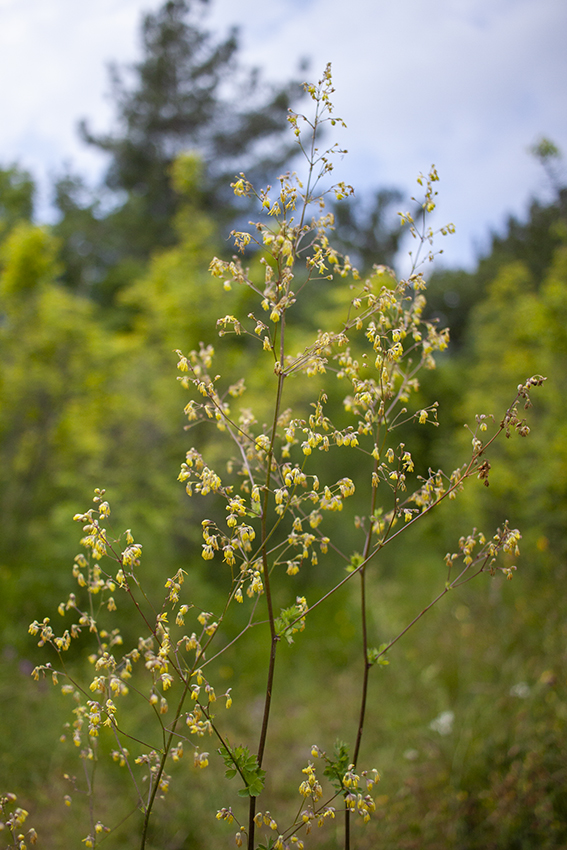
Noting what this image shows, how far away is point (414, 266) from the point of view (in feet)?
4.85

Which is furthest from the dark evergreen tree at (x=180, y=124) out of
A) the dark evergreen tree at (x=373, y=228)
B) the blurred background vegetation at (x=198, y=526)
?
the dark evergreen tree at (x=373, y=228)

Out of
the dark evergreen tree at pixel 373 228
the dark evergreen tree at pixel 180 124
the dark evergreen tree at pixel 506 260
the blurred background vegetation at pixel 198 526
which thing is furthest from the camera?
the dark evergreen tree at pixel 373 228

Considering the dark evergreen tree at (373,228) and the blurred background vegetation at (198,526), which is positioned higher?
the dark evergreen tree at (373,228)

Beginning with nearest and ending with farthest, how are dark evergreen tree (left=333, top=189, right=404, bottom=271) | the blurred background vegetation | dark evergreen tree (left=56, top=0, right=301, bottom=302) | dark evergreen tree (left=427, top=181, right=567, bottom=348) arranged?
the blurred background vegetation → dark evergreen tree (left=427, top=181, right=567, bottom=348) → dark evergreen tree (left=56, top=0, right=301, bottom=302) → dark evergreen tree (left=333, top=189, right=404, bottom=271)

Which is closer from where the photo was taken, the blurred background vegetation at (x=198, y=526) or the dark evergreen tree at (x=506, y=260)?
the blurred background vegetation at (x=198, y=526)

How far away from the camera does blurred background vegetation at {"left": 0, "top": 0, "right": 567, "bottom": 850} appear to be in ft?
10.0

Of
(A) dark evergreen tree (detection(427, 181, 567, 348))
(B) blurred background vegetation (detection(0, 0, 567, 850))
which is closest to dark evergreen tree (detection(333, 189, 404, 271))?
(A) dark evergreen tree (detection(427, 181, 567, 348))

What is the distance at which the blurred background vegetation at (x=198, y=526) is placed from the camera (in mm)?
3055

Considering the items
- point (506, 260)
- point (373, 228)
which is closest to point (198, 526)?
point (506, 260)

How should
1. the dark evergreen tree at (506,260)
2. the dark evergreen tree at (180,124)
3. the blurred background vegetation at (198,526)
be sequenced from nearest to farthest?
the blurred background vegetation at (198,526) < the dark evergreen tree at (506,260) < the dark evergreen tree at (180,124)

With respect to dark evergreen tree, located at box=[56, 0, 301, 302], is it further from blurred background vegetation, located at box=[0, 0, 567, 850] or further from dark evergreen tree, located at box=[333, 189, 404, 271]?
dark evergreen tree, located at box=[333, 189, 404, 271]

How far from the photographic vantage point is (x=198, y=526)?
6840 mm

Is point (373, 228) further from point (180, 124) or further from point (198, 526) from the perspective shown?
point (198, 526)

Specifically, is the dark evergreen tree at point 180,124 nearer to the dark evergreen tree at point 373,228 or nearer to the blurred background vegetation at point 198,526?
the blurred background vegetation at point 198,526
